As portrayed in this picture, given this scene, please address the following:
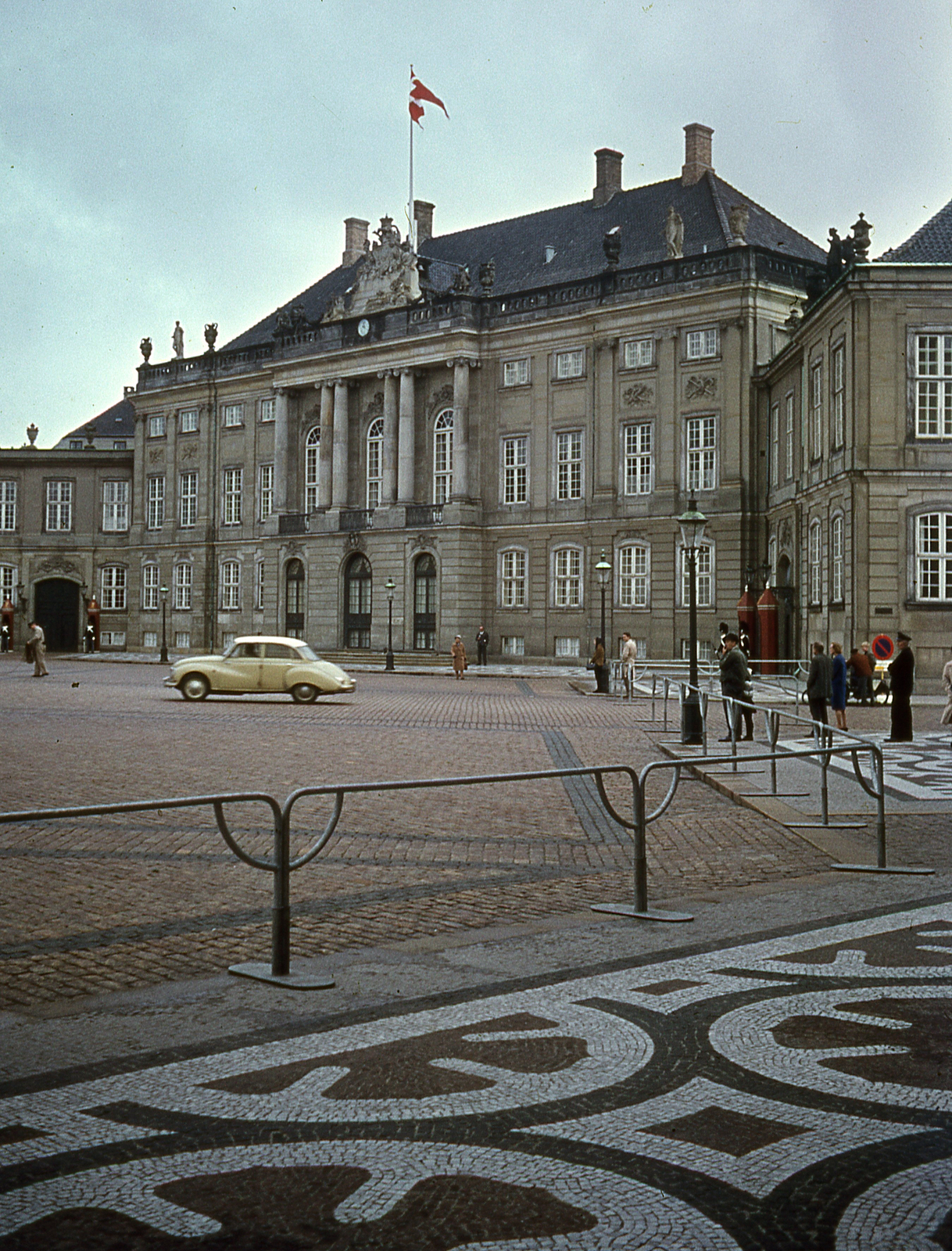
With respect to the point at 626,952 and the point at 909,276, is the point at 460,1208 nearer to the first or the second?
the point at 626,952

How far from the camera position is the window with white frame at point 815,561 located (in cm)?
4206

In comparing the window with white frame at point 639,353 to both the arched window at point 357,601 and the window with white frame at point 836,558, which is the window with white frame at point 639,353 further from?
the window with white frame at point 836,558

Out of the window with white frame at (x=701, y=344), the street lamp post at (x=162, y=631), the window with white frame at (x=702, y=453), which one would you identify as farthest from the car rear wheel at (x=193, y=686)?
the window with white frame at (x=701, y=344)

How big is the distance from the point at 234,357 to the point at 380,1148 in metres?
71.5

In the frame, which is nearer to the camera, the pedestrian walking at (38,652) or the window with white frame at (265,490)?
the pedestrian walking at (38,652)

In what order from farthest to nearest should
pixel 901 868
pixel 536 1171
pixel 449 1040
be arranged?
pixel 901 868
pixel 449 1040
pixel 536 1171

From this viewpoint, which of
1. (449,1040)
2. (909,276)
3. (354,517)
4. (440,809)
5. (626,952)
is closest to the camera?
(449,1040)

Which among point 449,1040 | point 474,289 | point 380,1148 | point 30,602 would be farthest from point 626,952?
point 30,602

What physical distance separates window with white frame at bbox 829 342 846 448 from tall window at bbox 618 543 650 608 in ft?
51.4

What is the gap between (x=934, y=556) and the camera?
120 ft

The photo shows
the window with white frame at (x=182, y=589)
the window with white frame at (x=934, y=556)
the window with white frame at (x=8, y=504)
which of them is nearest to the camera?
the window with white frame at (x=934, y=556)

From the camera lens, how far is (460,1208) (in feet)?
13.2

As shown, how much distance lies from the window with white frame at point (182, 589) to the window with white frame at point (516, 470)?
23.1m

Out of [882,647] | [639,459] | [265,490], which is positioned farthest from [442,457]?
[882,647]
